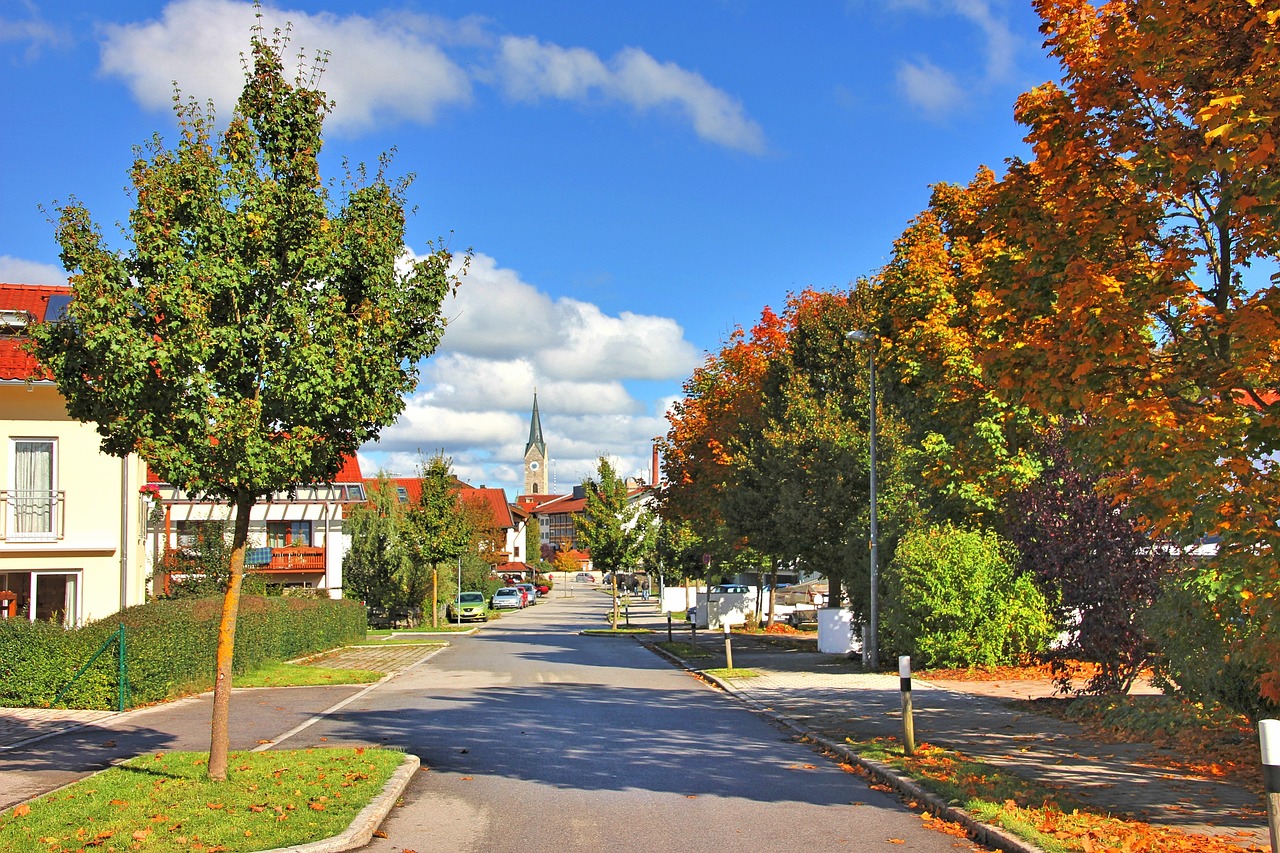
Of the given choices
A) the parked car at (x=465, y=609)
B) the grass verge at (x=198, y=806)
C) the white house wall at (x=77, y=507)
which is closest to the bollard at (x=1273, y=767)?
the grass verge at (x=198, y=806)

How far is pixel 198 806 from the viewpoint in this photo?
9031 millimetres

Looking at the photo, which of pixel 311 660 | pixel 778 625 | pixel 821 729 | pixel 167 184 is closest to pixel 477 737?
pixel 821 729

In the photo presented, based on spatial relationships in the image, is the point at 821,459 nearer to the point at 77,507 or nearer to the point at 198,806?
the point at 77,507

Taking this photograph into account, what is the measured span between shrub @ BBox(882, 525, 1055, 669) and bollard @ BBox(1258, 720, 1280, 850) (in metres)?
14.9

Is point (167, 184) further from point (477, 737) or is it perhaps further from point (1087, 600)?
point (1087, 600)

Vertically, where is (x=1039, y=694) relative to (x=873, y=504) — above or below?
below

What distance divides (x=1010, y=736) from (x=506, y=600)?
62303 millimetres

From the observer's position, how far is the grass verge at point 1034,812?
7.61 metres

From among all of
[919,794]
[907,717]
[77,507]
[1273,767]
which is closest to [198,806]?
[919,794]

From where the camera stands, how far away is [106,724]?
1540 cm

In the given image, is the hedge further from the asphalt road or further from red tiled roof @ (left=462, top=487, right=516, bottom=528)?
red tiled roof @ (left=462, top=487, right=516, bottom=528)

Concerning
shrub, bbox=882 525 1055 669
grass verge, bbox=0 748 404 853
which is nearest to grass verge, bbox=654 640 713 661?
shrub, bbox=882 525 1055 669

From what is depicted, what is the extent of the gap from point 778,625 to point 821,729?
101 feet

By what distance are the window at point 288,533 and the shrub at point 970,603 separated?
32924 millimetres
